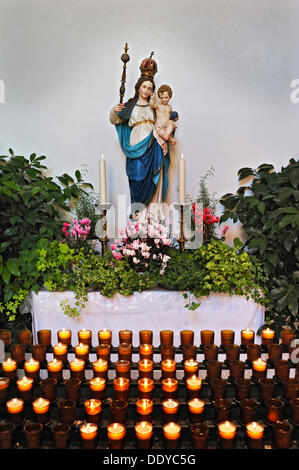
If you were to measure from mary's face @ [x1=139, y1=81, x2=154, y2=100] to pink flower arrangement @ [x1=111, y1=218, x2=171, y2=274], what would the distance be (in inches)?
37.9

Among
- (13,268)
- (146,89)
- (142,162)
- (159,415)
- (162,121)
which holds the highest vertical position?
(146,89)

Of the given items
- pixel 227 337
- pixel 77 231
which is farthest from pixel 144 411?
pixel 77 231

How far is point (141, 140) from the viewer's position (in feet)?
8.69

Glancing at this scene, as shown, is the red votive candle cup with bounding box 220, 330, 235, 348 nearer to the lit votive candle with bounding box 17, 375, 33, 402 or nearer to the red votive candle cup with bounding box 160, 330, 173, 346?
the red votive candle cup with bounding box 160, 330, 173, 346

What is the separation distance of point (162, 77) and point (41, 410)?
8.26 ft

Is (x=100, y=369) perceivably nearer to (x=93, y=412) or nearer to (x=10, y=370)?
(x=93, y=412)

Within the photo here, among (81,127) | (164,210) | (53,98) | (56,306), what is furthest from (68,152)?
(56,306)

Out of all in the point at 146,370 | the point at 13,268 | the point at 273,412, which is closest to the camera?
the point at 273,412

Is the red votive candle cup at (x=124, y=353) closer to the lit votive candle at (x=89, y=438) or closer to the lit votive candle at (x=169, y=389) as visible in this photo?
the lit votive candle at (x=169, y=389)

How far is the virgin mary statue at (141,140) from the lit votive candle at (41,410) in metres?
1.71

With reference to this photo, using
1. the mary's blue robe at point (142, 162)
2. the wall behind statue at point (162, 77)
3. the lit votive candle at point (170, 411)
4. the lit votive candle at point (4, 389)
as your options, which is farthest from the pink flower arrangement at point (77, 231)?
the lit votive candle at point (170, 411)

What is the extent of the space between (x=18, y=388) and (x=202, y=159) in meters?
2.18

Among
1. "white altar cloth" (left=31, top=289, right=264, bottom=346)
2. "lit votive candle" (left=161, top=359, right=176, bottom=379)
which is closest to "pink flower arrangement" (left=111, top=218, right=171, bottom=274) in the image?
"white altar cloth" (left=31, top=289, right=264, bottom=346)

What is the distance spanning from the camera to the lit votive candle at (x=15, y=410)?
4.02ft
